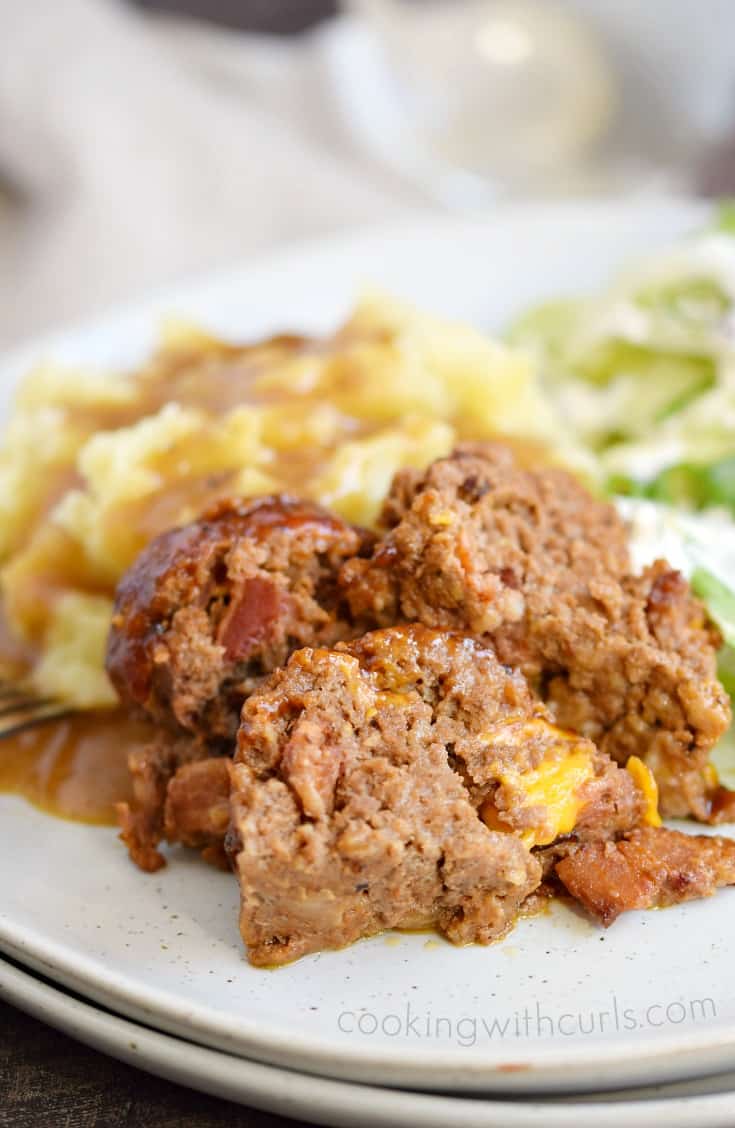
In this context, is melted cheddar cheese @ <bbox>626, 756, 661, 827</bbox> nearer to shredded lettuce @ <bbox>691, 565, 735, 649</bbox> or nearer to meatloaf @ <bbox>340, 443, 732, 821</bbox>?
meatloaf @ <bbox>340, 443, 732, 821</bbox>

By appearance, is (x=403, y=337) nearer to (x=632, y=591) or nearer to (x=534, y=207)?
(x=632, y=591)

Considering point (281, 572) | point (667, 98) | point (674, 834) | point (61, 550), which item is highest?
point (667, 98)

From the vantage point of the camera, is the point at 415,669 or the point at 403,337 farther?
the point at 403,337

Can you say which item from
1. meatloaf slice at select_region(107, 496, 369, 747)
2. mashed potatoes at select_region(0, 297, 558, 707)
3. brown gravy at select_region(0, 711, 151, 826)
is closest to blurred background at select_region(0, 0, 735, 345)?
mashed potatoes at select_region(0, 297, 558, 707)

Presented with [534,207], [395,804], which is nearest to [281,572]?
[395,804]

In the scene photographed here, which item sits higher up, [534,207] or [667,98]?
[667,98]
